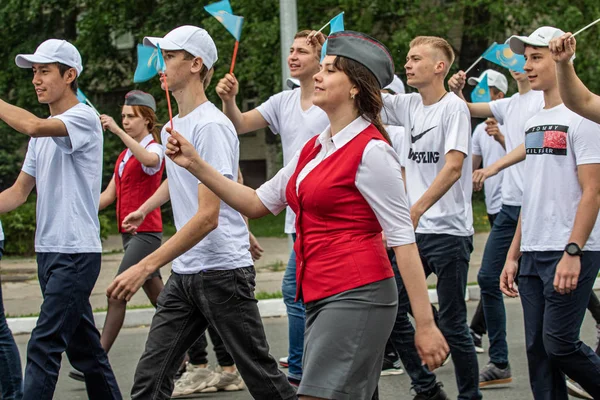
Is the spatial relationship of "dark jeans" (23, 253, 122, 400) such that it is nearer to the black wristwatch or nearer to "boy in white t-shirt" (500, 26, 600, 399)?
"boy in white t-shirt" (500, 26, 600, 399)

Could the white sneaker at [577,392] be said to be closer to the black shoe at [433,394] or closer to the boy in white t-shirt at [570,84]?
the black shoe at [433,394]

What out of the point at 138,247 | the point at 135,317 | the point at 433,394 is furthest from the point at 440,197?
the point at 135,317

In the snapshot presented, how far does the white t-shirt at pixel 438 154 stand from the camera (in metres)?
5.70

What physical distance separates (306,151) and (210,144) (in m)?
0.73

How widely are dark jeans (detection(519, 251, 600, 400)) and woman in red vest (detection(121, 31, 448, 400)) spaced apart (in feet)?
4.68

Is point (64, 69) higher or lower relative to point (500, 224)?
higher

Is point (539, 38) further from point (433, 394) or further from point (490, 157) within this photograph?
point (490, 157)

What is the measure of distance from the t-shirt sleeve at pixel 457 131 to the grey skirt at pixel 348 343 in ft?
6.69

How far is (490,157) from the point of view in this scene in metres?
9.02

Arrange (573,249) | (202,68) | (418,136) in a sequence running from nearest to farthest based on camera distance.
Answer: (573,249) → (202,68) → (418,136)

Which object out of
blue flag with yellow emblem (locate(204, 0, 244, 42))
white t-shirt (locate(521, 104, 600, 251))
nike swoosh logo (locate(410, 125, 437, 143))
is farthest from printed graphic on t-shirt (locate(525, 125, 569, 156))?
blue flag with yellow emblem (locate(204, 0, 244, 42))

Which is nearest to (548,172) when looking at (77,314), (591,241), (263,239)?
(591,241)

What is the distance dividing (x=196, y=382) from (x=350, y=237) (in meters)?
3.31

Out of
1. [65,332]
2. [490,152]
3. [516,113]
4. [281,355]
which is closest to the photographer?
[65,332]
